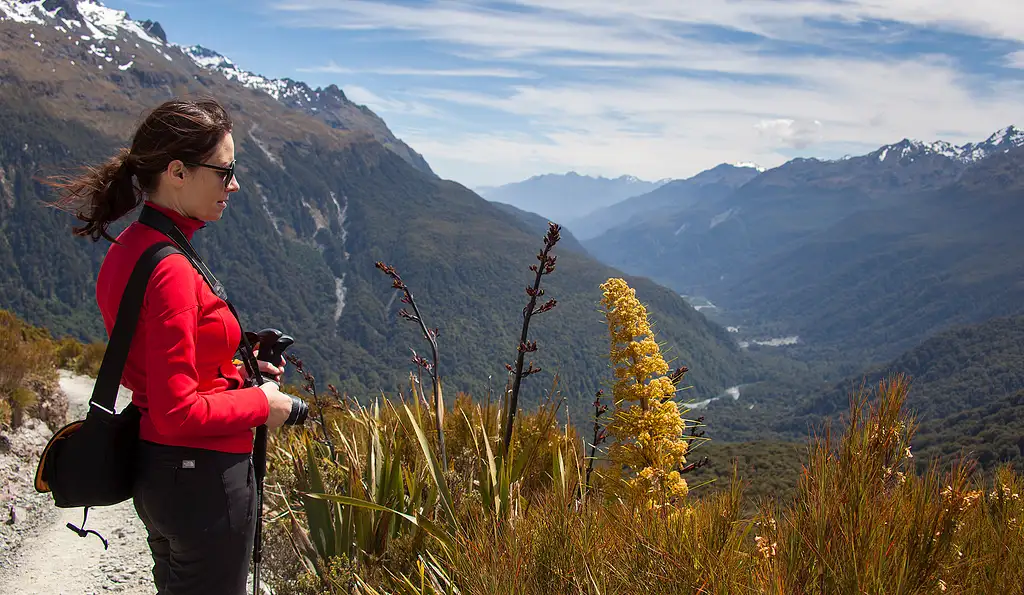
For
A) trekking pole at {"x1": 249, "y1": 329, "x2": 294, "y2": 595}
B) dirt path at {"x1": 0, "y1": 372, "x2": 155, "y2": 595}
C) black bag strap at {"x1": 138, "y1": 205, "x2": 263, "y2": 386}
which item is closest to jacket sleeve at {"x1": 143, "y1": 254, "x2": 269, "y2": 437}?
black bag strap at {"x1": 138, "y1": 205, "x2": 263, "y2": 386}

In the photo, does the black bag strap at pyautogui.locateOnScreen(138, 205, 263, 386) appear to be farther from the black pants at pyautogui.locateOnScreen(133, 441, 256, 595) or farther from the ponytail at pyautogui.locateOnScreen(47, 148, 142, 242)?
the black pants at pyautogui.locateOnScreen(133, 441, 256, 595)

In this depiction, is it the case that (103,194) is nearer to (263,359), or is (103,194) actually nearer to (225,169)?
(225,169)

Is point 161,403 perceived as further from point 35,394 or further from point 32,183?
point 32,183

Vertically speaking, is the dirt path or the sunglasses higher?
the sunglasses

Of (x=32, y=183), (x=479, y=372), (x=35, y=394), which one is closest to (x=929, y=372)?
(x=479, y=372)

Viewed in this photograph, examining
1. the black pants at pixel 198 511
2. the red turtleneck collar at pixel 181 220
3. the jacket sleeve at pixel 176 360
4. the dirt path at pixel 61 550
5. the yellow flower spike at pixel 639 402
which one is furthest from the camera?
the dirt path at pixel 61 550

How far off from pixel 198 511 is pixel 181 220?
973 mm

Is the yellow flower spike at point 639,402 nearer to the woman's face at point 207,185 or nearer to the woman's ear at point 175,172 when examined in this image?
the woman's face at point 207,185

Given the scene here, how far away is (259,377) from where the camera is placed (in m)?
2.46

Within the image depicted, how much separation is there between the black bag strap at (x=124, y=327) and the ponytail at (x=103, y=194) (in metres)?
0.30

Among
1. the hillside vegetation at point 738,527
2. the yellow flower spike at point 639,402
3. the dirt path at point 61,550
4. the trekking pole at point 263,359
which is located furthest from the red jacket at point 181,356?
the dirt path at point 61,550

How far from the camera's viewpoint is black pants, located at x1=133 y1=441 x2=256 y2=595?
2164 mm

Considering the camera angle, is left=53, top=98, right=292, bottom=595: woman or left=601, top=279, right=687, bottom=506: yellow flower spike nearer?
left=53, top=98, right=292, bottom=595: woman

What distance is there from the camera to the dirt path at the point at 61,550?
486 cm
